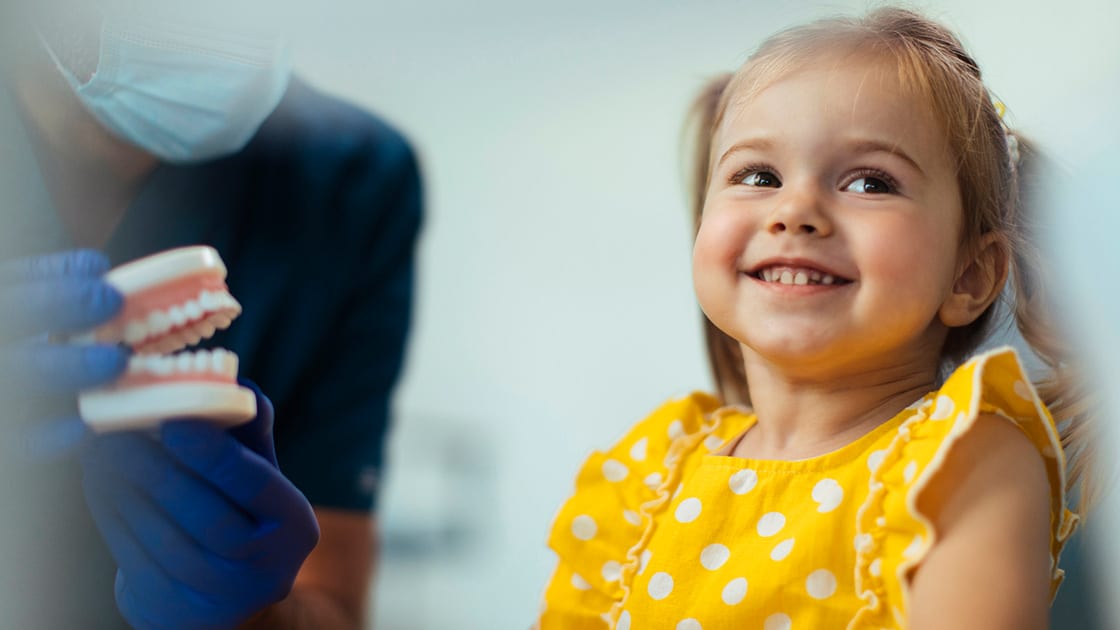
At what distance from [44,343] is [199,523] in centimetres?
14

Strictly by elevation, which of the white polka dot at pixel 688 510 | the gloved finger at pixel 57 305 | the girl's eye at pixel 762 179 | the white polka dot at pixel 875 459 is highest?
the girl's eye at pixel 762 179

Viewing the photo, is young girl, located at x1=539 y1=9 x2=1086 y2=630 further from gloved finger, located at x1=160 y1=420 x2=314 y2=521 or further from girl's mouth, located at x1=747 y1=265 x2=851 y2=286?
gloved finger, located at x1=160 y1=420 x2=314 y2=521

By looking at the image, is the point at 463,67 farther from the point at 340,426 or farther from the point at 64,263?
the point at 64,263

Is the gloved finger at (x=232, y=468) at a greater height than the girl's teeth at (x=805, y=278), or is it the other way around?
the girl's teeth at (x=805, y=278)

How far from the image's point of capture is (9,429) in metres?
0.52

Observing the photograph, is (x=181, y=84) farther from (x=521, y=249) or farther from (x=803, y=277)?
(x=521, y=249)

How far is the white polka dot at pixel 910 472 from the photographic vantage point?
1.83 feet

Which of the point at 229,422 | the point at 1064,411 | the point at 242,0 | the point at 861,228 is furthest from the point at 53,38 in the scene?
the point at 1064,411

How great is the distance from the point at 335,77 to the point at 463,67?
0.47 feet

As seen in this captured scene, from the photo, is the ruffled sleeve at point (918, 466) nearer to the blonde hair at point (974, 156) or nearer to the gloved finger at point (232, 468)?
the blonde hair at point (974, 156)

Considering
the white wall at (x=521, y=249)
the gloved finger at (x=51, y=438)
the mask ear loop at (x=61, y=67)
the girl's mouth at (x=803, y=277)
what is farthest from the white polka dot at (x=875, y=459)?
the mask ear loop at (x=61, y=67)

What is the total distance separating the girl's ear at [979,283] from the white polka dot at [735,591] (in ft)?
0.72

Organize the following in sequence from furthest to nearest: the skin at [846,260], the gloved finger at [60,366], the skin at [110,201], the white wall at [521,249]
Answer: the white wall at [521,249] → the skin at [110,201] → the skin at [846,260] → the gloved finger at [60,366]

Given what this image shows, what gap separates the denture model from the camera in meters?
0.53
